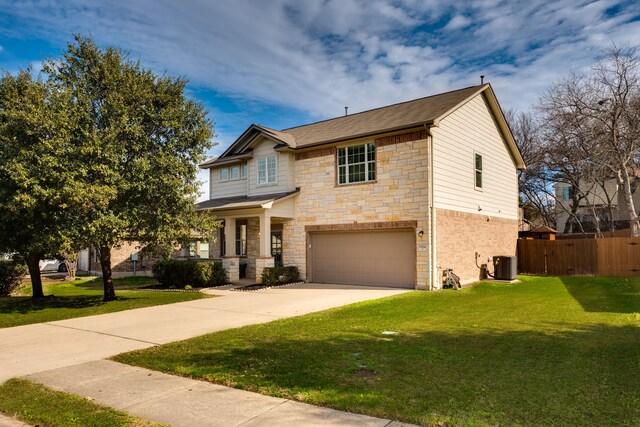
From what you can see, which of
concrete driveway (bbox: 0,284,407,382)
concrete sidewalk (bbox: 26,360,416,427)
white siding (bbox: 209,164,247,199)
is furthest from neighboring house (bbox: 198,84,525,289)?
concrete sidewalk (bbox: 26,360,416,427)

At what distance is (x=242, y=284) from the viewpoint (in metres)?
17.8

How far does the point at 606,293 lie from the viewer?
1378 cm

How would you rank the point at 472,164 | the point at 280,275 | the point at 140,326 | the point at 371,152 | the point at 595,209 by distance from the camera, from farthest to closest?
the point at 595,209 < the point at 472,164 < the point at 280,275 < the point at 371,152 < the point at 140,326

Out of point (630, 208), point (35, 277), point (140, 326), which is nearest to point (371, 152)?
point (140, 326)

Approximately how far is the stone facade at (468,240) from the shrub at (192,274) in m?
8.74

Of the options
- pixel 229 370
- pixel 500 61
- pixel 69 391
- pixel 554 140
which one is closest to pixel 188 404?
pixel 229 370

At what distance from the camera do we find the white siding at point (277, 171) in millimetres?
19219

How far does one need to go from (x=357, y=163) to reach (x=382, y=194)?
5.86 feet

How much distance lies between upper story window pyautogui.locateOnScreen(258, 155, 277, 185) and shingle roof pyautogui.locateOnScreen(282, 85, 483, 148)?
150 centimetres

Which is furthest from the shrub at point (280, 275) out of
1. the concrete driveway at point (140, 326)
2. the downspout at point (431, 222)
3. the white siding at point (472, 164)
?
the white siding at point (472, 164)

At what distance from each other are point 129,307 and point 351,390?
947cm

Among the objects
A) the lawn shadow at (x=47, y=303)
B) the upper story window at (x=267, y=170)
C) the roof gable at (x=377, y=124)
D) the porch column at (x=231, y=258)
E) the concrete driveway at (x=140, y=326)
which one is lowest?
the lawn shadow at (x=47, y=303)

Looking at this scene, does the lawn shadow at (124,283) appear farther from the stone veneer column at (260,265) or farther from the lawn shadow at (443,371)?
the lawn shadow at (443,371)

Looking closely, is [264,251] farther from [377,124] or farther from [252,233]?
[377,124]
